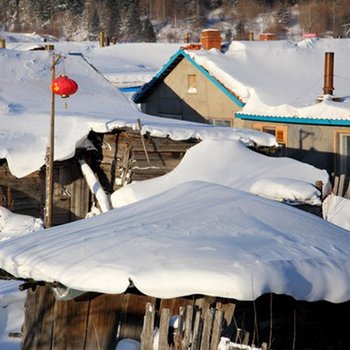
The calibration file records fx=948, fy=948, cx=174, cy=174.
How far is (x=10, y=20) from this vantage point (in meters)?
115

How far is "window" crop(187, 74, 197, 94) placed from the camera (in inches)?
967

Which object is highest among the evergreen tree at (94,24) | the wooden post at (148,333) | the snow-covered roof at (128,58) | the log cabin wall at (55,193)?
the evergreen tree at (94,24)

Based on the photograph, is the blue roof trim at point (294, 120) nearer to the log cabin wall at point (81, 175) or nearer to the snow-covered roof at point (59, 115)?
the snow-covered roof at point (59, 115)

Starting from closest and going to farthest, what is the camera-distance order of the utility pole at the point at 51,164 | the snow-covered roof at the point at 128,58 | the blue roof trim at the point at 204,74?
1. the utility pole at the point at 51,164
2. the blue roof trim at the point at 204,74
3. the snow-covered roof at the point at 128,58

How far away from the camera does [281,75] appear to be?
23672 mm

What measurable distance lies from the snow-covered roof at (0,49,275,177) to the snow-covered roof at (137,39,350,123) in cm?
221

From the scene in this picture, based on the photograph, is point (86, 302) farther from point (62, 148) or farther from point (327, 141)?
point (327, 141)

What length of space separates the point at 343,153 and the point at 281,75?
4.29 m

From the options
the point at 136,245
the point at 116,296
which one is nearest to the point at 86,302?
the point at 116,296

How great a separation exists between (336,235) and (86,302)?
92.7 inches

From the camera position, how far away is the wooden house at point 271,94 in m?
20.1

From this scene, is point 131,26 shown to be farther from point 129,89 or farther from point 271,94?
point 271,94

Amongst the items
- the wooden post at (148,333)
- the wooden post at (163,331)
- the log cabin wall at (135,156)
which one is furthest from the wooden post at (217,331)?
the log cabin wall at (135,156)

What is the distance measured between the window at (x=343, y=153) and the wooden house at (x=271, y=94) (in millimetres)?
21
